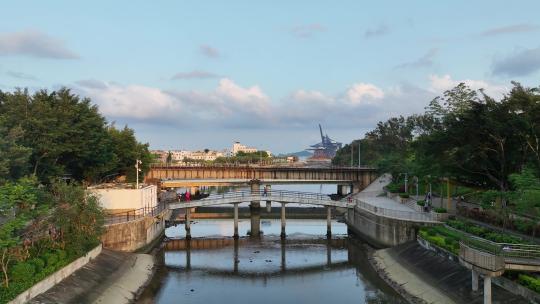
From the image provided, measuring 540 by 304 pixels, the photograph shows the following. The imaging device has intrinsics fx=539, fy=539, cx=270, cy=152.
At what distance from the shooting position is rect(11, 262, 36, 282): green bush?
109 ft

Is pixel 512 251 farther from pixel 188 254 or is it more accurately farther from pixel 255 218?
pixel 255 218

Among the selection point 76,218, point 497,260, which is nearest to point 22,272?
point 76,218

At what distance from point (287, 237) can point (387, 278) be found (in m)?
26.4

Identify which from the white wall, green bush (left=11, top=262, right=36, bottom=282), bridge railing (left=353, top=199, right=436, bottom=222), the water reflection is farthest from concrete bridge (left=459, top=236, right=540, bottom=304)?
the white wall

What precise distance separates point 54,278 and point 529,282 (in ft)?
102

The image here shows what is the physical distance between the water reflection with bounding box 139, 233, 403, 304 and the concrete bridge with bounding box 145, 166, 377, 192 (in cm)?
4345

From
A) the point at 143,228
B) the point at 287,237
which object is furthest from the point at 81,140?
the point at 287,237

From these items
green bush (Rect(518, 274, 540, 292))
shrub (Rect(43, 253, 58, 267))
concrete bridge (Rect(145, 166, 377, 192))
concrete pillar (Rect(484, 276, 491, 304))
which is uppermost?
concrete bridge (Rect(145, 166, 377, 192))

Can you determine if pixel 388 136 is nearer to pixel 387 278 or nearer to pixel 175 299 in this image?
pixel 387 278

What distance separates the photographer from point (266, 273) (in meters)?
52.5

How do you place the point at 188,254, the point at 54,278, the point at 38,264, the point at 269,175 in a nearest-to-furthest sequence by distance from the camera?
the point at 38,264, the point at 54,278, the point at 188,254, the point at 269,175

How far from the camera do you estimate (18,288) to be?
105 ft

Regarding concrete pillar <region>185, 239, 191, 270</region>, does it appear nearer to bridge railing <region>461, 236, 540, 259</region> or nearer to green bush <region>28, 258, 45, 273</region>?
green bush <region>28, 258, 45, 273</region>

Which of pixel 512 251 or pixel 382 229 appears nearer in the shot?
pixel 512 251
